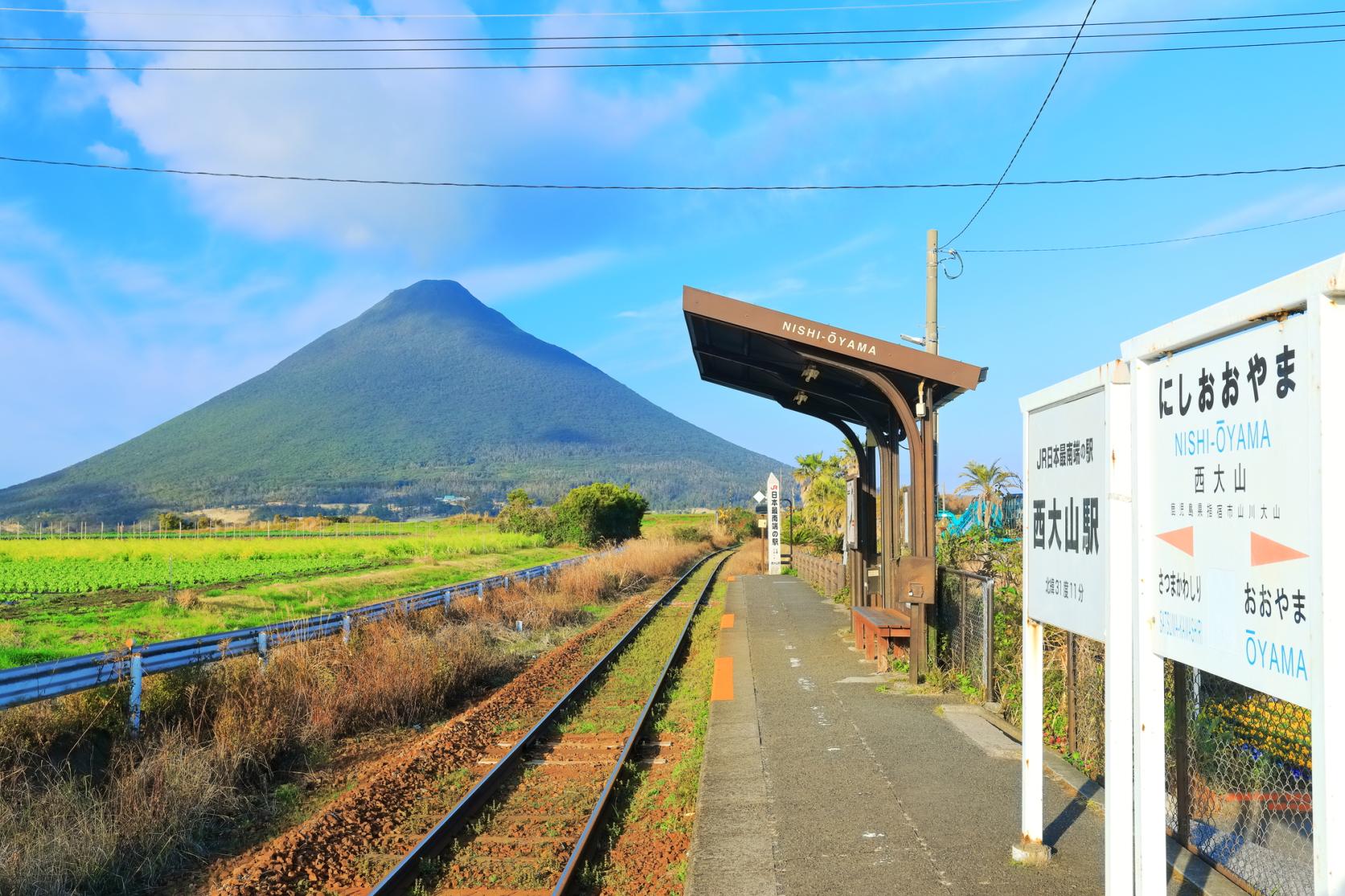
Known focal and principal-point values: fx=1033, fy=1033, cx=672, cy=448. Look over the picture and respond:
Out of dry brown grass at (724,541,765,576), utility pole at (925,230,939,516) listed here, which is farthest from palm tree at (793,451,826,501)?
utility pole at (925,230,939,516)

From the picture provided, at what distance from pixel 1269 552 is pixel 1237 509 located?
203mm

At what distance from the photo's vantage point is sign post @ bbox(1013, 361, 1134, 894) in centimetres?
409

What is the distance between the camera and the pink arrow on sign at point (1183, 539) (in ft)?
11.3

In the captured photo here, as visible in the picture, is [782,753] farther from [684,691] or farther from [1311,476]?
[1311,476]

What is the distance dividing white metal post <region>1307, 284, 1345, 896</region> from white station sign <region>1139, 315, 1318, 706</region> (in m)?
0.04

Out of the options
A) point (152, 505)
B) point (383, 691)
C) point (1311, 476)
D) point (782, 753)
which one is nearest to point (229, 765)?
point (383, 691)

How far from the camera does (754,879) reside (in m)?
5.54

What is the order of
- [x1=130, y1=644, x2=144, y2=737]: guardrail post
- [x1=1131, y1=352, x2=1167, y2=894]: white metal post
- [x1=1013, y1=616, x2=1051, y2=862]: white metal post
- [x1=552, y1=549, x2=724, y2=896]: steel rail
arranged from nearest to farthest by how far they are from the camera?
[x1=1131, y1=352, x2=1167, y2=894]: white metal post, [x1=1013, y1=616, x2=1051, y2=862]: white metal post, [x1=552, y1=549, x2=724, y2=896]: steel rail, [x1=130, y1=644, x2=144, y2=737]: guardrail post

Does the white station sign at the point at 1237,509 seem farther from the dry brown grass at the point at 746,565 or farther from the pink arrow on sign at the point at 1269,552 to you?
the dry brown grass at the point at 746,565

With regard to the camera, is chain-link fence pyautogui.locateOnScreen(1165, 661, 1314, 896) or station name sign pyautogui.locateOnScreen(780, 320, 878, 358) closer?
chain-link fence pyautogui.locateOnScreen(1165, 661, 1314, 896)

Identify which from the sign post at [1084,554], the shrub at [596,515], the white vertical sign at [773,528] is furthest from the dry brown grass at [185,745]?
the shrub at [596,515]

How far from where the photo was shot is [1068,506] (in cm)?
475

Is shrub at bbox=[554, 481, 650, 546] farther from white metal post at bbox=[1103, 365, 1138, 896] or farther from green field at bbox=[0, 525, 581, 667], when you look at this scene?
white metal post at bbox=[1103, 365, 1138, 896]

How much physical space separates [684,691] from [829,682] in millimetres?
1960
